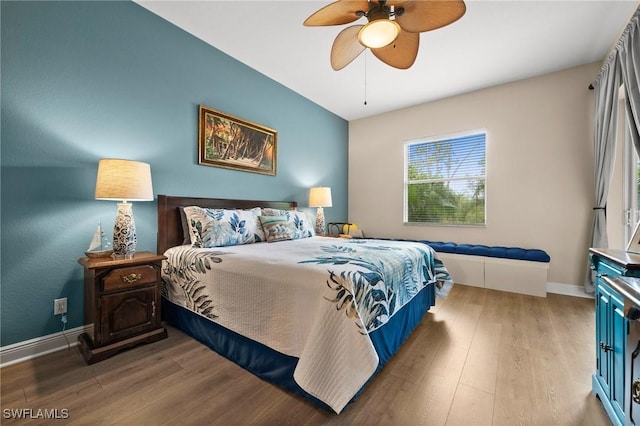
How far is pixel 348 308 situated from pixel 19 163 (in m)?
2.38

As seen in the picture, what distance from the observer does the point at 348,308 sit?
4.12ft

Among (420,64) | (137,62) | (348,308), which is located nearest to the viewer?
(348,308)

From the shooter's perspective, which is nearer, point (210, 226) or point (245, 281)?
point (245, 281)

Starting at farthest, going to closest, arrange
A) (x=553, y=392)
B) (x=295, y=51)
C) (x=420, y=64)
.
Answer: (x=420, y=64)
(x=295, y=51)
(x=553, y=392)

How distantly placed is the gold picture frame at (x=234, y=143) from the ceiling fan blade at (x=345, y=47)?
4.80 feet

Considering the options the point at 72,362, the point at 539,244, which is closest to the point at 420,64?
the point at 539,244

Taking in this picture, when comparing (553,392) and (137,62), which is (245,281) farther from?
(137,62)

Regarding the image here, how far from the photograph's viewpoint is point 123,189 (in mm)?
1851

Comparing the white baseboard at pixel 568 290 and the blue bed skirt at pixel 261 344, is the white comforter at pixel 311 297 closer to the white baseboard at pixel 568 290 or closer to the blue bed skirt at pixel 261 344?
the blue bed skirt at pixel 261 344

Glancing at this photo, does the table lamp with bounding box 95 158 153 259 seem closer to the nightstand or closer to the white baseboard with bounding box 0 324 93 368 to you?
the nightstand

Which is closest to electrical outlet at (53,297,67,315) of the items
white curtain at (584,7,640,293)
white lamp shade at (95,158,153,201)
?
white lamp shade at (95,158,153,201)

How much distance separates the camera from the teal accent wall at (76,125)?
1.75 meters

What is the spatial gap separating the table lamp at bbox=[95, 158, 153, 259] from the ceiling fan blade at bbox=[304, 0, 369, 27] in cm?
163

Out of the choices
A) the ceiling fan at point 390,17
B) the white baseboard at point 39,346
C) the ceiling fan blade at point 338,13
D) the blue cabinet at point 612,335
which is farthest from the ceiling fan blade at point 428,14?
the white baseboard at point 39,346
